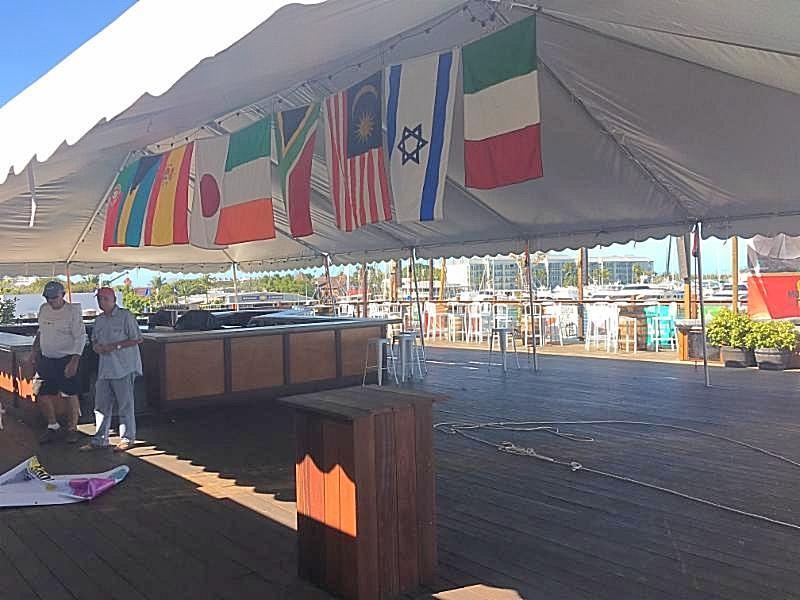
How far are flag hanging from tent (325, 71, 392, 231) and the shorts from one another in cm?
267

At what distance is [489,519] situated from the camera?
3.72m

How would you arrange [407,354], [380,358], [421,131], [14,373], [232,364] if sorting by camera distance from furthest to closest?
[407,354] → [380,358] → [232,364] → [14,373] → [421,131]

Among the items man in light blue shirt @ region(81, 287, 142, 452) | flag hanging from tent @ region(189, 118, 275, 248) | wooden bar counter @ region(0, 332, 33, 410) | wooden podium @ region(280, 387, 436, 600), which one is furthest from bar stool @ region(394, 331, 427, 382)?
wooden podium @ region(280, 387, 436, 600)

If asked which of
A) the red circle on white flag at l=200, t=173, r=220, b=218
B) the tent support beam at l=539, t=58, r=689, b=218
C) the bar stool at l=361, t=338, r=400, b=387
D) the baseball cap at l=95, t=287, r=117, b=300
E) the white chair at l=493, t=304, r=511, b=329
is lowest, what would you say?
the bar stool at l=361, t=338, r=400, b=387

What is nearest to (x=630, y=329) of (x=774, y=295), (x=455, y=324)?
(x=774, y=295)

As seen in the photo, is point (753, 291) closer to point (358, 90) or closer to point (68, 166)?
point (358, 90)

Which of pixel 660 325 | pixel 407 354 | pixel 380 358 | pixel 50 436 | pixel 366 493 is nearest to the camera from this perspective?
pixel 366 493

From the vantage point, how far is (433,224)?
33.3ft

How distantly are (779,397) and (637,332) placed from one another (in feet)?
16.7

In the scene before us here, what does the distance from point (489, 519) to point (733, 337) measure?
7855 mm

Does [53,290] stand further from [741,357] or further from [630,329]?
[630,329]

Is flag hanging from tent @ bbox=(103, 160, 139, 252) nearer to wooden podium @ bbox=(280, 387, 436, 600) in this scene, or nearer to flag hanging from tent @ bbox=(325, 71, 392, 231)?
flag hanging from tent @ bbox=(325, 71, 392, 231)

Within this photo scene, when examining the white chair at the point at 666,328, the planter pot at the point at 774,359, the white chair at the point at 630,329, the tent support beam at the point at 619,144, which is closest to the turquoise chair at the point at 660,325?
the white chair at the point at 666,328

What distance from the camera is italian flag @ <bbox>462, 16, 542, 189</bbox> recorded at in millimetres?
4219
